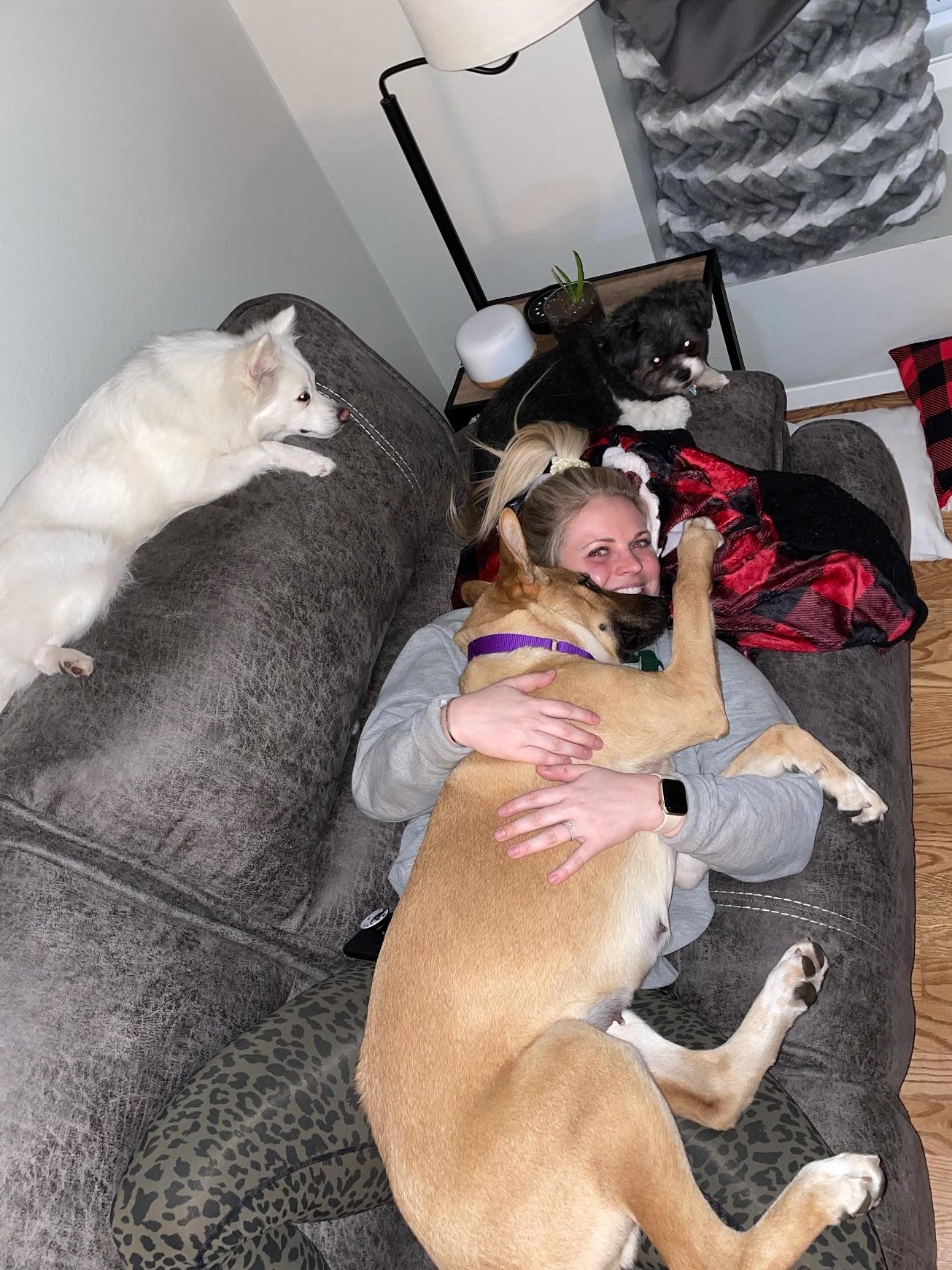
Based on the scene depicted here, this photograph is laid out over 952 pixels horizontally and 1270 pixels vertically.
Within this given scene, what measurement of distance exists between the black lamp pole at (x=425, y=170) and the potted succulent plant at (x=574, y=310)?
1.37ft

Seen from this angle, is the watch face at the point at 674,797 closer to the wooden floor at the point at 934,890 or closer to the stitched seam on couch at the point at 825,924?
the stitched seam on couch at the point at 825,924

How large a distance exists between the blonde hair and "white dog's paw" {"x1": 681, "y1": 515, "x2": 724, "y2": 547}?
10 cm

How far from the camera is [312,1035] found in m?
1.59

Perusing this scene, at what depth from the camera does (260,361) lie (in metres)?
2.23

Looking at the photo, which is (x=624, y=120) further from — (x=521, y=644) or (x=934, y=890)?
(x=934, y=890)

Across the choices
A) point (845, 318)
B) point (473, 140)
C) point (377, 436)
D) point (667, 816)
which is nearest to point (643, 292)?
point (845, 318)

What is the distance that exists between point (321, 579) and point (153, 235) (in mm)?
1567

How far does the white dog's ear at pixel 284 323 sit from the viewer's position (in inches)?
91.7

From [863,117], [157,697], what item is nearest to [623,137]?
[863,117]

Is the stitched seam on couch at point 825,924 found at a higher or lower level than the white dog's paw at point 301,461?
lower

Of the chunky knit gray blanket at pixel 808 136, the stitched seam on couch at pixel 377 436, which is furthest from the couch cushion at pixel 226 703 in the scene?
the chunky knit gray blanket at pixel 808 136

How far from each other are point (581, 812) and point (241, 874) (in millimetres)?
682

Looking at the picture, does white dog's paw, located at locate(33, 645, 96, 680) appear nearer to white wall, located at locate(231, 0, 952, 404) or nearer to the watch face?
the watch face

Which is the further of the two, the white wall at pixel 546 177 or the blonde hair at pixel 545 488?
the white wall at pixel 546 177
